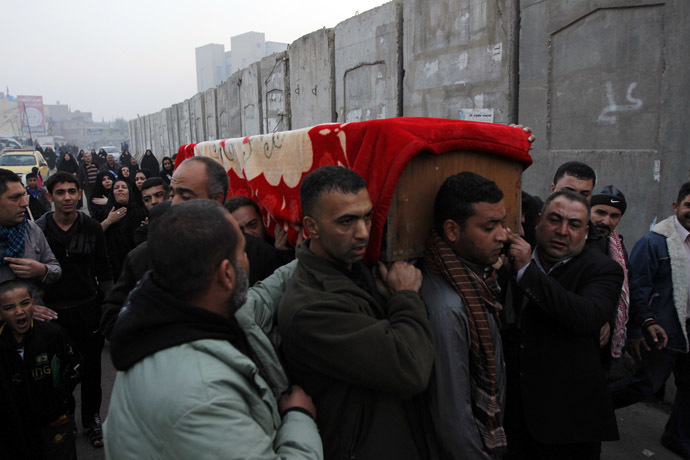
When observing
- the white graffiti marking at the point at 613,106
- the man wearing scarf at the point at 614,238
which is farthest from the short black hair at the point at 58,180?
the white graffiti marking at the point at 613,106

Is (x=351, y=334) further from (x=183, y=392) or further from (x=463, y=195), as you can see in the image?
(x=463, y=195)

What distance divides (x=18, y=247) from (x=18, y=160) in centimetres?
1827

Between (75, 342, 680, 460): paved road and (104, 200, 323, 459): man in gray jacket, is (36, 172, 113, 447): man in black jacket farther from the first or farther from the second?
(104, 200, 323, 459): man in gray jacket

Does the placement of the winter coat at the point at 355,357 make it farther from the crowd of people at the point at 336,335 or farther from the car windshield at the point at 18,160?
the car windshield at the point at 18,160

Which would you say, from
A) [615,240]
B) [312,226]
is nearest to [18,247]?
[312,226]

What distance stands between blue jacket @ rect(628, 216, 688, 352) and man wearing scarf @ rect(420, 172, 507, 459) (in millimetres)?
1925

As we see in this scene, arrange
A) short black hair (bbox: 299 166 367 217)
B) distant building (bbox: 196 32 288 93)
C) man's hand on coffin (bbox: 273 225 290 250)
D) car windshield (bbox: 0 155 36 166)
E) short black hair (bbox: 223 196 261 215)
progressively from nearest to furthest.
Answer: short black hair (bbox: 299 166 367 217)
man's hand on coffin (bbox: 273 225 290 250)
short black hair (bbox: 223 196 261 215)
car windshield (bbox: 0 155 36 166)
distant building (bbox: 196 32 288 93)

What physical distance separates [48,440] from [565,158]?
4.90 m

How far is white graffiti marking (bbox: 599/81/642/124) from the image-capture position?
13.7 ft

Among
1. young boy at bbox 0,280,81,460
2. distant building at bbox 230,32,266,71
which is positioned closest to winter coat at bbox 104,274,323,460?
young boy at bbox 0,280,81,460

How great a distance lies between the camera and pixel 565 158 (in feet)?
15.6

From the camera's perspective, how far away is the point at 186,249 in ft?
3.88

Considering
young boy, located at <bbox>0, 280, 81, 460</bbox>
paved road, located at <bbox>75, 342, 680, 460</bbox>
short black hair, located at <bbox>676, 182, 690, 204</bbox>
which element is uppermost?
short black hair, located at <bbox>676, 182, 690, 204</bbox>

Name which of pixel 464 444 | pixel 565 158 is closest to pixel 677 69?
pixel 565 158
